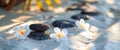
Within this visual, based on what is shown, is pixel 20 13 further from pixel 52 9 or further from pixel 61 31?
pixel 61 31

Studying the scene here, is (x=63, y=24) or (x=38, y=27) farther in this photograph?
(x=63, y=24)

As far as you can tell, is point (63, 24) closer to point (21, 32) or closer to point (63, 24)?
point (63, 24)

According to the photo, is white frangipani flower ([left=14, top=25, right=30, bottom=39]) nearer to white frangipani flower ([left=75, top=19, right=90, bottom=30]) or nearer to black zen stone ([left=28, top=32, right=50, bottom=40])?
black zen stone ([left=28, top=32, right=50, bottom=40])

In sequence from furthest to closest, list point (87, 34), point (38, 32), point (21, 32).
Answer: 1. point (87, 34)
2. point (38, 32)
3. point (21, 32)

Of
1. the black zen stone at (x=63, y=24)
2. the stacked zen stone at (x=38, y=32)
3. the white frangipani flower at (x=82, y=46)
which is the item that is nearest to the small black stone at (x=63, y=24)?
the black zen stone at (x=63, y=24)

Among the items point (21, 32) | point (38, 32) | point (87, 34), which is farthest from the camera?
point (87, 34)

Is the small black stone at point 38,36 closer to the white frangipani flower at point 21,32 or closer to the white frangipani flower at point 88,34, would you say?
the white frangipani flower at point 21,32

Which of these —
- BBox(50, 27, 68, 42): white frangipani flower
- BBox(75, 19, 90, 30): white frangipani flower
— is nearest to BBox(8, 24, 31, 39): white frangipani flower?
BBox(50, 27, 68, 42): white frangipani flower

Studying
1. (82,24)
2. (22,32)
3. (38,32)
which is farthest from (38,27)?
(82,24)
